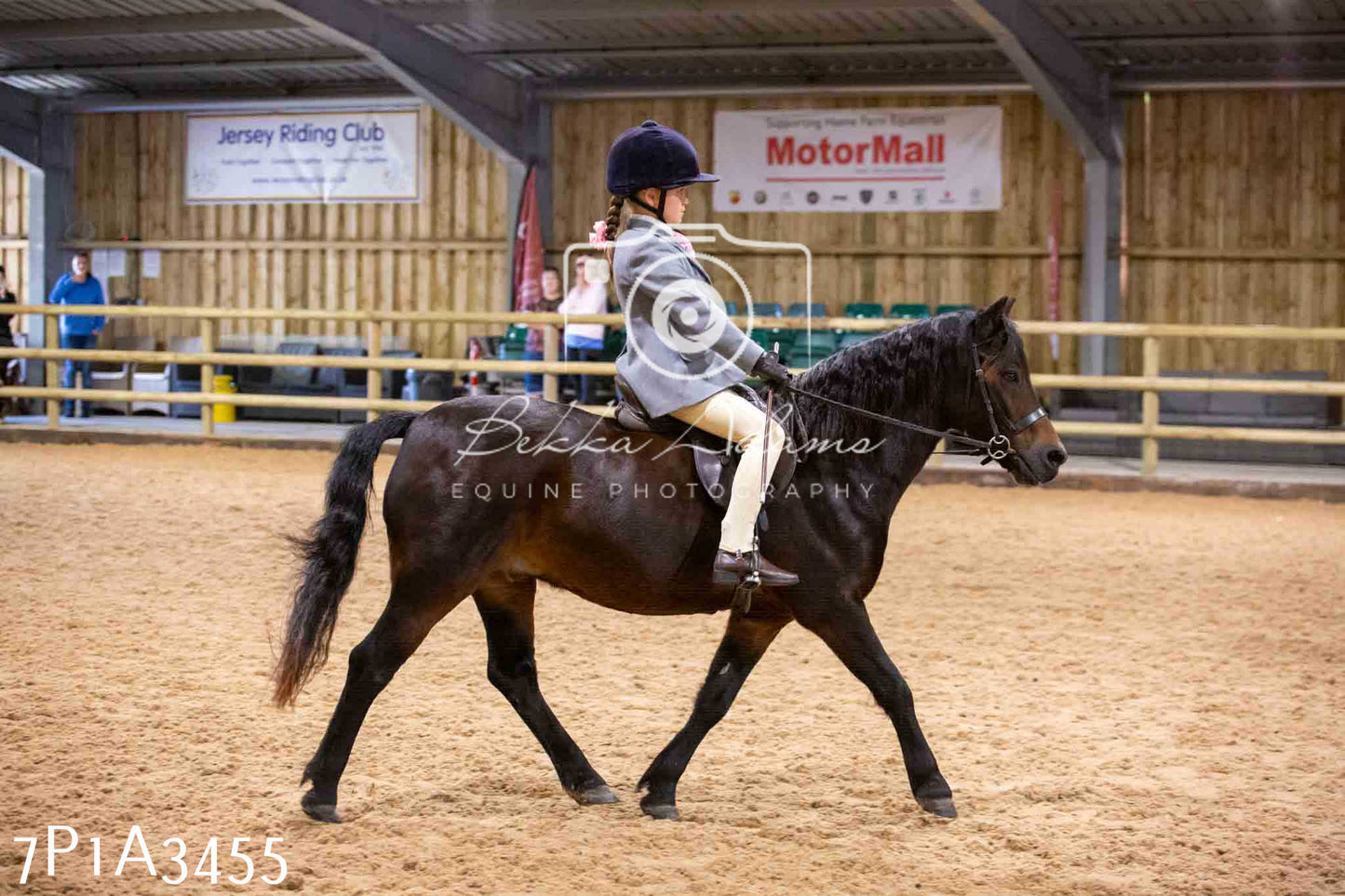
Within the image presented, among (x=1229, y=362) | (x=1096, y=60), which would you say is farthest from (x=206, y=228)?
(x=1229, y=362)

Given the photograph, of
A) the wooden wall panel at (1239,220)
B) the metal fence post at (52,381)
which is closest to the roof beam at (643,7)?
the wooden wall panel at (1239,220)

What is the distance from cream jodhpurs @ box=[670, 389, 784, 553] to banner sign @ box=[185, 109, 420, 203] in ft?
46.5

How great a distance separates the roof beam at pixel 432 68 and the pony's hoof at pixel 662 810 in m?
10.3

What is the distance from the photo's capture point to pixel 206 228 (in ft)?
58.7

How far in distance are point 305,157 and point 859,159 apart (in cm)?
706

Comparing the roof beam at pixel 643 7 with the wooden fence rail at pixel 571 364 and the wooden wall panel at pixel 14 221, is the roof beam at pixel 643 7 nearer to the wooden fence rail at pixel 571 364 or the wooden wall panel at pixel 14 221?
the wooden fence rail at pixel 571 364

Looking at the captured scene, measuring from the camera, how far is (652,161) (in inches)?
140

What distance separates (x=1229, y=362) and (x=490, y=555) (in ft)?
42.8

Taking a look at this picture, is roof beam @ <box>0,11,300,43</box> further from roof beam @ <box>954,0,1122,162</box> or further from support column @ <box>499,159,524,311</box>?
roof beam @ <box>954,0,1122,162</box>

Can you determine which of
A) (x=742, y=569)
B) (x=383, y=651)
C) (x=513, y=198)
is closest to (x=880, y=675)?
(x=742, y=569)

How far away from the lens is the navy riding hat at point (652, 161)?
11.6 ft

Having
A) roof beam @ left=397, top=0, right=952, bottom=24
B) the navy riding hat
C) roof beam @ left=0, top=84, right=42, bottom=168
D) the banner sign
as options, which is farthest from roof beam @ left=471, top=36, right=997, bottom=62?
the navy riding hat

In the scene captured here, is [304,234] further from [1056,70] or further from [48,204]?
[1056,70]

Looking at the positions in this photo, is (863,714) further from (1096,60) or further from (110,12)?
(110,12)
